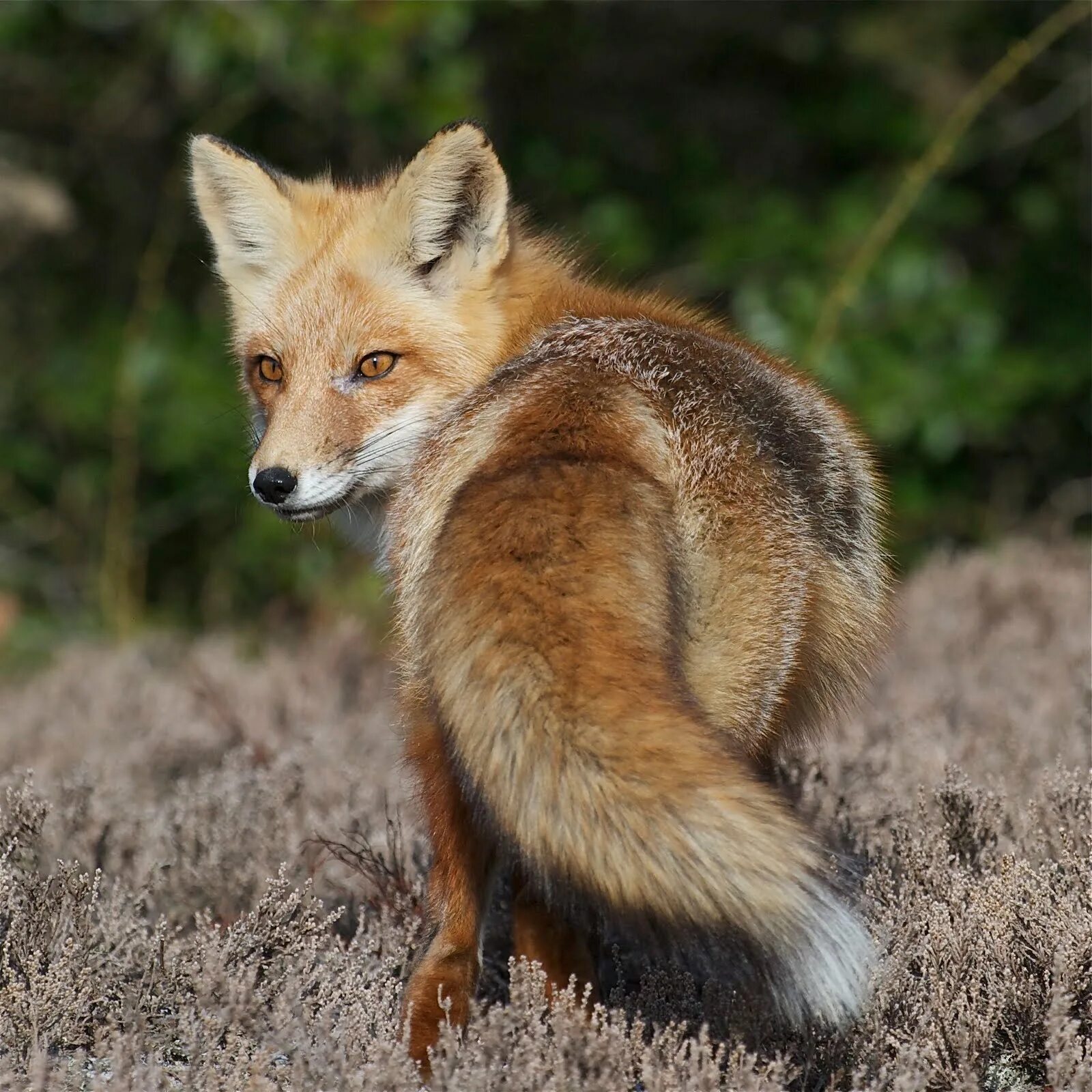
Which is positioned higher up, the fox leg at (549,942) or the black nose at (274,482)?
the black nose at (274,482)

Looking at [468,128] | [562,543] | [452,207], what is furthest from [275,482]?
[562,543]

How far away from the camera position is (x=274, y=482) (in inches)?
134

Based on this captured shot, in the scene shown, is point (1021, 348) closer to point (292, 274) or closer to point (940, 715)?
point (940, 715)

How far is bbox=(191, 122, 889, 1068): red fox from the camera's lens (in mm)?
2189

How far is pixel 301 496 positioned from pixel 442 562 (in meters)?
1.02

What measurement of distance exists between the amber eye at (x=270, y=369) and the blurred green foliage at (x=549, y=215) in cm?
404

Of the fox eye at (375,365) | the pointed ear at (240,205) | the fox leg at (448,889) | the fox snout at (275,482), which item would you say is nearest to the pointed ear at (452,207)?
the fox eye at (375,365)

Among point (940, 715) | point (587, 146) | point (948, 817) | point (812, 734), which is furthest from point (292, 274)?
point (587, 146)

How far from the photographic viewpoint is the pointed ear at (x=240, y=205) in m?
3.97

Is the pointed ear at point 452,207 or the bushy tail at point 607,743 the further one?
the pointed ear at point 452,207

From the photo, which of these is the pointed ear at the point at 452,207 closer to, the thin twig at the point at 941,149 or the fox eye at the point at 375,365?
the fox eye at the point at 375,365

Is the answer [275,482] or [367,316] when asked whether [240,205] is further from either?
[275,482]

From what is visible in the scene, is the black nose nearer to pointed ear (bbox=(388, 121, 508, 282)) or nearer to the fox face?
the fox face

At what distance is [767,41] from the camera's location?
1105cm
